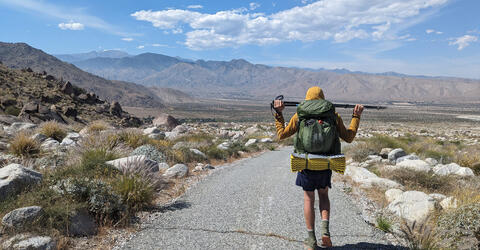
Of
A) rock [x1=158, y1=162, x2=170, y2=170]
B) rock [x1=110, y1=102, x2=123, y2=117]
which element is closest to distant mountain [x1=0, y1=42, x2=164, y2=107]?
rock [x1=110, y1=102, x2=123, y2=117]

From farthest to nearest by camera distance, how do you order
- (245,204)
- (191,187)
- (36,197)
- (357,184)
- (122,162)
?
(357,184) → (191,187) → (122,162) → (245,204) → (36,197)

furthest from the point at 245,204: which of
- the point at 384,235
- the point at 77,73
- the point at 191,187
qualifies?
the point at 77,73

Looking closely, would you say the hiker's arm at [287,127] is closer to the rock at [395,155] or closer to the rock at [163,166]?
the rock at [163,166]

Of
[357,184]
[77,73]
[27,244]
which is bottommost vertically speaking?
[357,184]

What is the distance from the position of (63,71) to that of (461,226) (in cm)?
18535

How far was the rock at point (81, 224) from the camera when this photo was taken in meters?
4.64

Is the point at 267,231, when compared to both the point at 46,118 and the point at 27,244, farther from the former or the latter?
the point at 46,118

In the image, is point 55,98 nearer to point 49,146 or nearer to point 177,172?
point 49,146

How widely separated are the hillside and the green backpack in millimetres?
24187

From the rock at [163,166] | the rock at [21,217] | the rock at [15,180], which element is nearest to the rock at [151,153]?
the rock at [163,166]

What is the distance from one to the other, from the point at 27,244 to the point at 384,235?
502cm

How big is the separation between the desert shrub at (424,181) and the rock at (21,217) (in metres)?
8.88

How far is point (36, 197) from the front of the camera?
193 inches

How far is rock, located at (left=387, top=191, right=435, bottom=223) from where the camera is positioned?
5604mm
